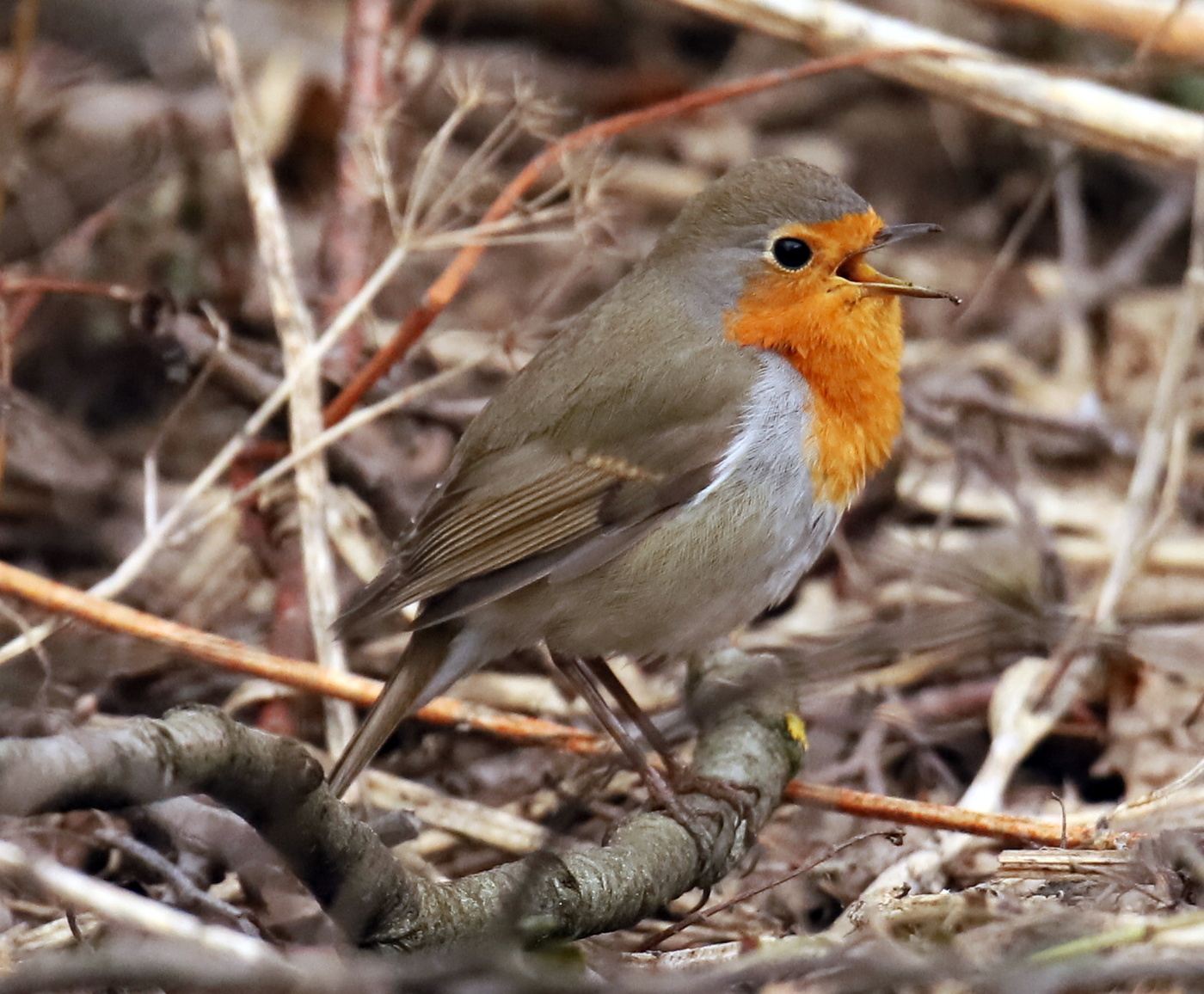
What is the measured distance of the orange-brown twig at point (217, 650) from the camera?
11.0 feet

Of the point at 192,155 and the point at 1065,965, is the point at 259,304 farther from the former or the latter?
the point at 1065,965

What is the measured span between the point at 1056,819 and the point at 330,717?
166 centimetres

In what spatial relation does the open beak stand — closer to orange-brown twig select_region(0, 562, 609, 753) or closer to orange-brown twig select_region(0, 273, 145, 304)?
orange-brown twig select_region(0, 562, 609, 753)

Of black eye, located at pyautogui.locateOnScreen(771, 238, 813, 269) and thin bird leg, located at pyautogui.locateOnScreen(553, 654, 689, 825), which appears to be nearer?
thin bird leg, located at pyautogui.locateOnScreen(553, 654, 689, 825)

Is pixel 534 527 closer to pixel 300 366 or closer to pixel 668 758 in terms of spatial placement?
pixel 668 758

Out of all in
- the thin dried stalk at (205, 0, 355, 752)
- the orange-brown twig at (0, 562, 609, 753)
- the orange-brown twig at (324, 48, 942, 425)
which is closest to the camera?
the orange-brown twig at (0, 562, 609, 753)

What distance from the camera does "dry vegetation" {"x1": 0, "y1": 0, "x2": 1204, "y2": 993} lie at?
7.94 feet

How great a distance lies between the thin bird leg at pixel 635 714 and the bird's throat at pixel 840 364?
2.19ft

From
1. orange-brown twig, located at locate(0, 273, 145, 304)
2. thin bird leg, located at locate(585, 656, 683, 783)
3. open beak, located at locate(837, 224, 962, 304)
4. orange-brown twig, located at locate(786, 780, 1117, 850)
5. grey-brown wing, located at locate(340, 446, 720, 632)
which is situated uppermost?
open beak, located at locate(837, 224, 962, 304)

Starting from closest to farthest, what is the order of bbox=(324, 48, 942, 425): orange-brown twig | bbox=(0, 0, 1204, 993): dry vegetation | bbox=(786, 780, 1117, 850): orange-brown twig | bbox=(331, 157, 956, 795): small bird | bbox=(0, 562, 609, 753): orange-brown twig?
1. bbox=(0, 0, 1204, 993): dry vegetation
2. bbox=(786, 780, 1117, 850): orange-brown twig
3. bbox=(331, 157, 956, 795): small bird
4. bbox=(0, 562, 609, 753): orange-brown twig
5. bbox=(324, 48, 942, 425): orange-brown twig

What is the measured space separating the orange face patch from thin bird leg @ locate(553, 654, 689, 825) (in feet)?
2.27

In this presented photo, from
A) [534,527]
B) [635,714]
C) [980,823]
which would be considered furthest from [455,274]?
[980,823]

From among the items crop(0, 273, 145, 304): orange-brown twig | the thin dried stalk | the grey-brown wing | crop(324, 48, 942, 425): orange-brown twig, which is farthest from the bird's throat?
crop(0, 273, 145, 304): orange-brown twig

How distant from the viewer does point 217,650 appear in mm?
3363
